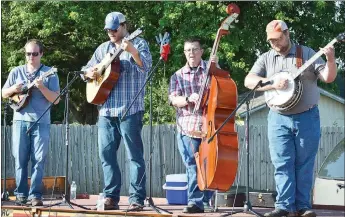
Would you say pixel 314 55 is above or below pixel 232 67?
below

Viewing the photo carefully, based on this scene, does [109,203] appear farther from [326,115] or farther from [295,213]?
[326,115]

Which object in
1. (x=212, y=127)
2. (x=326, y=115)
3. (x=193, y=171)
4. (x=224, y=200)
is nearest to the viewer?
(x=212, y=127)

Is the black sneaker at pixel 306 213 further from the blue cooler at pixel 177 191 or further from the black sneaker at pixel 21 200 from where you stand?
the black sneaker at pixel 21 200

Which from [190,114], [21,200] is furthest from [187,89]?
[21,200]

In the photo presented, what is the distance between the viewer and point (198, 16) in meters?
20.3

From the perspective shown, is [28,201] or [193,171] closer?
[193,171]

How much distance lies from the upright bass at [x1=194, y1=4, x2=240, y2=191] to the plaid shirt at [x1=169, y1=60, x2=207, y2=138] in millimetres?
308

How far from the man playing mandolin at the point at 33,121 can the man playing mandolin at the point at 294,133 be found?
8.59ft

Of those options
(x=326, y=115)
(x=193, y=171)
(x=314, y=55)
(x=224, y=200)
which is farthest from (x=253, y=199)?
(x=326, y=115)

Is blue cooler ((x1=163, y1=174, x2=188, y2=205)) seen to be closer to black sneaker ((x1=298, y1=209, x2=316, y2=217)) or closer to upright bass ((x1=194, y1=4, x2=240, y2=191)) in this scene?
upright bass ((x1=194, y1=4, x2=240, y2=191))

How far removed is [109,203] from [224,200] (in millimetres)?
1131

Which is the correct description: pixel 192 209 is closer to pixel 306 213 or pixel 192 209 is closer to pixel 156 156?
pixel 306 213

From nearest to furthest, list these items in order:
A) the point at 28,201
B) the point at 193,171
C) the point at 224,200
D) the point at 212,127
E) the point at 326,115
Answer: the point at 212,127 → the point at 193,171 → the point at 224,200 → the point at 28,201 → the point at 326,115

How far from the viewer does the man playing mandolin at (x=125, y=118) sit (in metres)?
7.38
